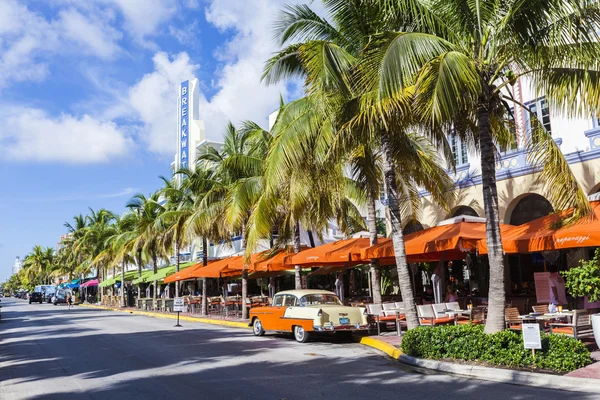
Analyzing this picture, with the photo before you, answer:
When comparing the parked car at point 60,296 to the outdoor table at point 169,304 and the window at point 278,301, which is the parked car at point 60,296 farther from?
the window at point 278,301

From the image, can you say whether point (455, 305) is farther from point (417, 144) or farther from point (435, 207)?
point (435, 207)

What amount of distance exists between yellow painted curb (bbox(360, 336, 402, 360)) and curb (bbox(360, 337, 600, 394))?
0.61m

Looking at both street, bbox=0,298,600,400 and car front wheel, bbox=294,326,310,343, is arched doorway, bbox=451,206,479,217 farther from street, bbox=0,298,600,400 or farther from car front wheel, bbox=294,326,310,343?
car front wheel, bbox=294,326,310,343

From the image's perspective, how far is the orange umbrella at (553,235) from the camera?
36.2 feet

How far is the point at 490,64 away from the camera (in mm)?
10617

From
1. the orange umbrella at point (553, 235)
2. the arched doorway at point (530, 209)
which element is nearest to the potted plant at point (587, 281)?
the orange umbrella at point (553, 235)

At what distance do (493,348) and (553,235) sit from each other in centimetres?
348

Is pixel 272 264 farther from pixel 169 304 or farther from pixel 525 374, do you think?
pixel 169 304

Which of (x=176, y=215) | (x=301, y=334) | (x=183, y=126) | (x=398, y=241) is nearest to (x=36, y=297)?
(x=183, y=126)

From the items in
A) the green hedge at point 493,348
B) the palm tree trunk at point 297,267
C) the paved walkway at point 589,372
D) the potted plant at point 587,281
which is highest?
the palm tree trunk at point 297,267

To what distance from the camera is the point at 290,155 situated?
45.8 feet

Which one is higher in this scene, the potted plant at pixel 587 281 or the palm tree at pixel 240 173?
the palm tree at pixel 240 173

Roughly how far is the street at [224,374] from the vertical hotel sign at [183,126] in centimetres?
→ 4269

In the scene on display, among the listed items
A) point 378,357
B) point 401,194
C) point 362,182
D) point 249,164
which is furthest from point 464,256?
point 249,164
